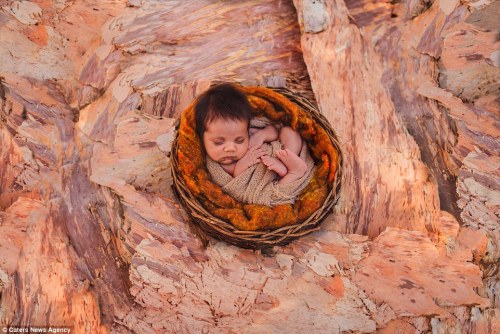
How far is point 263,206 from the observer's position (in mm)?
2488

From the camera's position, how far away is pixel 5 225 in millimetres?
2668

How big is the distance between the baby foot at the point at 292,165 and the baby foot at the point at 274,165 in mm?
18

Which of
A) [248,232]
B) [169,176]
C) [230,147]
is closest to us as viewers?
[248,232]

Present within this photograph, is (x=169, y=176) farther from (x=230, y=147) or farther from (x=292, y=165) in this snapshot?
(x=292, y=165)

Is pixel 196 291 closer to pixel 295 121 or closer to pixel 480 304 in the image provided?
pixel 295 121

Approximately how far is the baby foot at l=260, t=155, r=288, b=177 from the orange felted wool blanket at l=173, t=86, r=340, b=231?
4.8 inches

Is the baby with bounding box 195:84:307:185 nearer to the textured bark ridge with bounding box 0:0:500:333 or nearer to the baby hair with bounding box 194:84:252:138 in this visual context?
the baby hair with bounding box 194:84:252:138

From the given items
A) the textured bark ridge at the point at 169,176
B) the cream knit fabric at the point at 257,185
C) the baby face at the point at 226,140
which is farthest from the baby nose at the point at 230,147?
the textured bark ridge at the point at 169,176

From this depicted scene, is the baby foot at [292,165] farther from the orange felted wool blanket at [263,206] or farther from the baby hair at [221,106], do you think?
the baby hair at [221,106]

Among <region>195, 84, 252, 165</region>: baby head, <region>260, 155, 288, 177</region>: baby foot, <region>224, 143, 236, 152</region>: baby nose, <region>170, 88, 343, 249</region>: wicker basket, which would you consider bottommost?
<region>170, 88, 343, 249</region>: wicker basket

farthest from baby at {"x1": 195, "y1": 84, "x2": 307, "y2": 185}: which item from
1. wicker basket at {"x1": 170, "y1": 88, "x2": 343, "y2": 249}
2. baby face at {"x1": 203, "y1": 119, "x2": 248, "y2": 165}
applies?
wicker basket at {"x1": 170, "y1": 88, "x2": 343, "y2": 249}

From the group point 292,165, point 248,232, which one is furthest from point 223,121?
point 248,232

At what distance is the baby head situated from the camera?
248cm

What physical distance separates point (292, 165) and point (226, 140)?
0.98 ft
